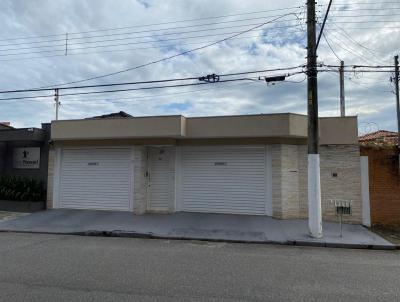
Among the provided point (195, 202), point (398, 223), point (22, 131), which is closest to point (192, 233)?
point (195, 202)

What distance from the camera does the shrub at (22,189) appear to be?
15.8m

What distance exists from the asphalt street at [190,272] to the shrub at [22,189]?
19.8 feet

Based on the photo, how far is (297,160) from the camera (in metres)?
13.9

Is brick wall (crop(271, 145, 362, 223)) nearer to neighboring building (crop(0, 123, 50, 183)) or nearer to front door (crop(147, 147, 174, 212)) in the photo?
front door (crop(147, 147, 174, 212))

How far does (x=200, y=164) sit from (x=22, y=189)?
7752 millimetres

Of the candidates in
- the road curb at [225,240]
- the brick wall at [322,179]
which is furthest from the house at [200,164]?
the road curb at [225,240]

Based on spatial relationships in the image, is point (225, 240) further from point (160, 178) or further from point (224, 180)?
point (160, 178)

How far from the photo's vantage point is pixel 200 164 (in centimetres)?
1470

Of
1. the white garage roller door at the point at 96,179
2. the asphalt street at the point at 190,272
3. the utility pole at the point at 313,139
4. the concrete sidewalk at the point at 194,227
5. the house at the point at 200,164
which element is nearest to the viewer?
the asphalt street at the point at 190,272

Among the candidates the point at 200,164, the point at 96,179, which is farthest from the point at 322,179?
the point at 96,179

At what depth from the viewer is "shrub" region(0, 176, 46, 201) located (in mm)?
15766

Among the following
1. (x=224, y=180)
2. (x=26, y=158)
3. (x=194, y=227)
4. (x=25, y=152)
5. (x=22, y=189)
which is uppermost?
(x=25, y=152)

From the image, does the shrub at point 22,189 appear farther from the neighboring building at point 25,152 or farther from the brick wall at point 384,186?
the brick wall at point 384,186

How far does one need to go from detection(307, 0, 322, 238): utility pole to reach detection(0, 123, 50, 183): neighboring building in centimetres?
1109
